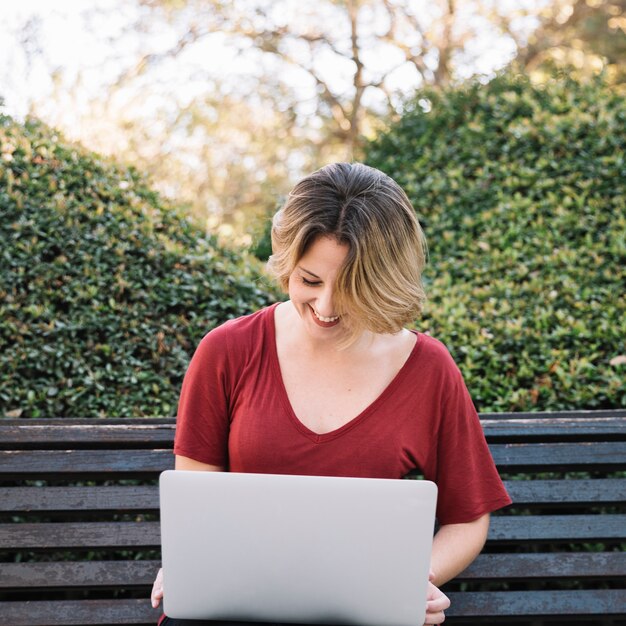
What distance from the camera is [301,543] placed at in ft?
4.57

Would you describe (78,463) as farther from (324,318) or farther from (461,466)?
(461,466)

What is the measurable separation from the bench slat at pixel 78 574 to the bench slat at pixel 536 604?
0.85 meters

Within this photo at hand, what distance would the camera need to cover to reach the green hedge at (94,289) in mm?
2920

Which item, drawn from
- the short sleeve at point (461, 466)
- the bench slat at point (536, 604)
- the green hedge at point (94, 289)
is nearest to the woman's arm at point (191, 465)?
the short sleeve at point (461, 466)

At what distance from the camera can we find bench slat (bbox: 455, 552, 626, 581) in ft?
7.29

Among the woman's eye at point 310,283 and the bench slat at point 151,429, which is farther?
the bench slat at point 151,429

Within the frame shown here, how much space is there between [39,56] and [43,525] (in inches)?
278

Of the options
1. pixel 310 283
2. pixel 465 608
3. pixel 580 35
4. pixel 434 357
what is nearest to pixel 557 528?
pixel 465 608

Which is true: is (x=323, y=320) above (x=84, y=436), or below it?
above

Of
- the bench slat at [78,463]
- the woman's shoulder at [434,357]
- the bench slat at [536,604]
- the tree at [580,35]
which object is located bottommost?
the bench slat at [536,604]

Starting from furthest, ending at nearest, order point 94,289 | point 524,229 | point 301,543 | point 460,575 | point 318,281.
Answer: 1. point 524,229
2. point 94,289
3. point 460,575
4. point 318,281
5. point 301,543

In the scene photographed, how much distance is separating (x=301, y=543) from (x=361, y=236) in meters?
0.65

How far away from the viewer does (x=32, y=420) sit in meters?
2.47

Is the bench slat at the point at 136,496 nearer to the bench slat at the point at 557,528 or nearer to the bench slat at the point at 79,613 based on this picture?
the bench slat at the point at 557,528
